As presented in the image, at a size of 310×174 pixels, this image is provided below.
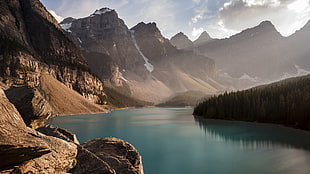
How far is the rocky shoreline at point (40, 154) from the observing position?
4.58m

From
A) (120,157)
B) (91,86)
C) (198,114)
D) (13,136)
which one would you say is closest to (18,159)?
(13,136)

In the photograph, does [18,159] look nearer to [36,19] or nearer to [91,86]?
[91,86]

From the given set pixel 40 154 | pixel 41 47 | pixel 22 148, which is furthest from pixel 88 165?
pixel 41 47

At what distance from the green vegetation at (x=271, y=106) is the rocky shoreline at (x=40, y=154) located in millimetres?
41458

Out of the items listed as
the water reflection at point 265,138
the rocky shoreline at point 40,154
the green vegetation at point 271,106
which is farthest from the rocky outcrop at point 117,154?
the green vegetation at point 271,106

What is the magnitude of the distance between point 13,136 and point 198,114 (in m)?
77.0

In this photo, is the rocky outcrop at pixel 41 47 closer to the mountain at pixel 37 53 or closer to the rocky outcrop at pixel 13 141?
the mountain at pixel 37 53

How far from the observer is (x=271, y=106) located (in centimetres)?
4981

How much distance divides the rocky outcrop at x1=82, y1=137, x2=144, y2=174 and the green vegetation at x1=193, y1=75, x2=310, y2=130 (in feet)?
132

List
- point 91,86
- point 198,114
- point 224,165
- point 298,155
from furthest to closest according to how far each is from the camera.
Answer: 1. point 91,86
2. point 198,114
3. point 298,155
4. point 224,165

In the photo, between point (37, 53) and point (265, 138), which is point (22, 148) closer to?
point (265, 138)

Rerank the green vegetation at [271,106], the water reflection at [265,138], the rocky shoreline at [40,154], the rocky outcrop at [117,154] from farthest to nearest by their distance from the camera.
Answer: the green vegetation at [271,106] < the water reflection at [265,138] < the rocky outcrop at [117,154] < the rocky shoreline at [40,154]

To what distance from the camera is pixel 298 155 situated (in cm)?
2036

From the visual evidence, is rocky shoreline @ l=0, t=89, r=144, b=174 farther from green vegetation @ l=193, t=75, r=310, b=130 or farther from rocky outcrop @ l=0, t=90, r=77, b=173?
green vegetation @ l=193, t=75, r=310, b=130
